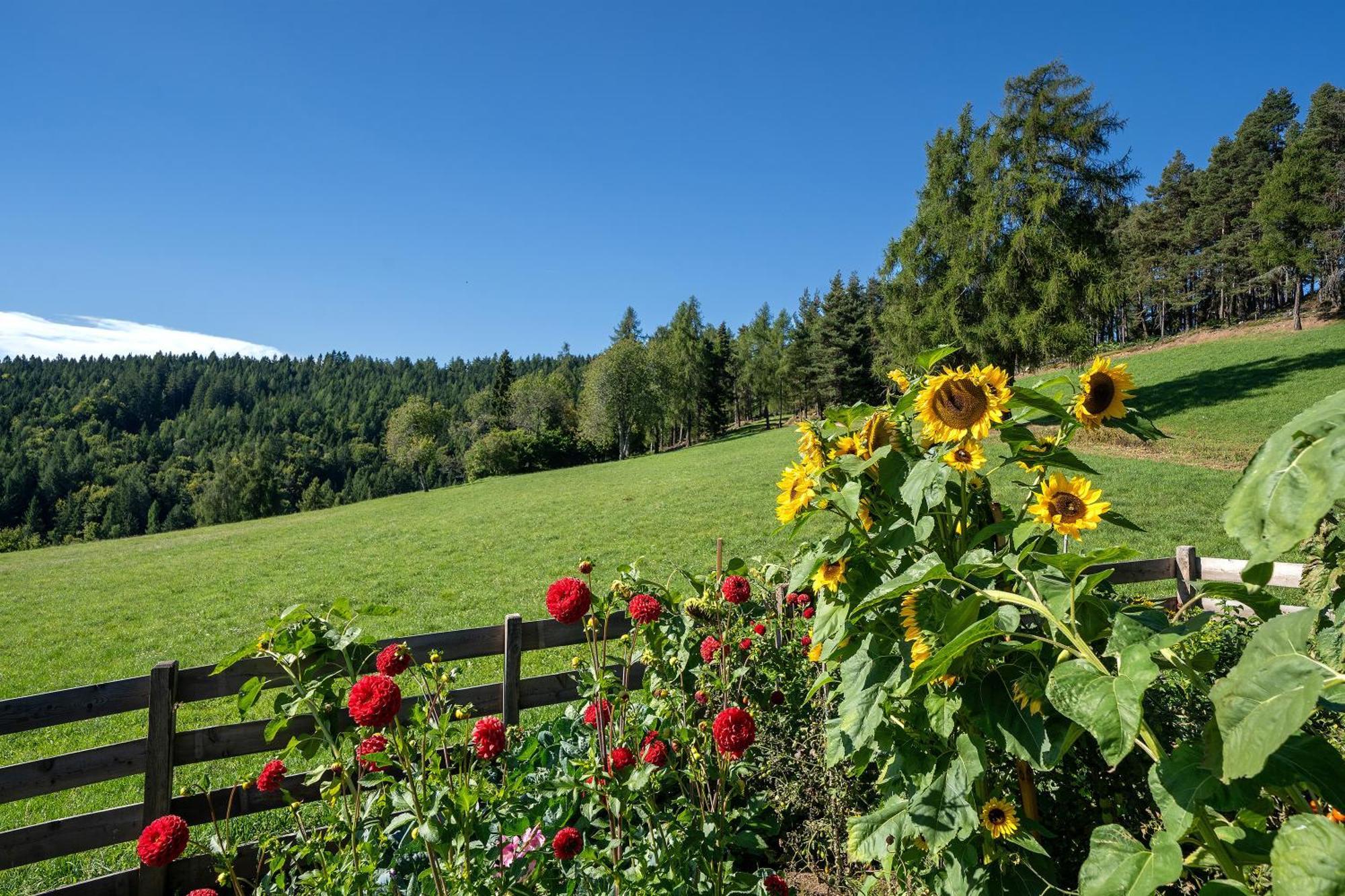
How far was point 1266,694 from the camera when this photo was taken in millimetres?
597

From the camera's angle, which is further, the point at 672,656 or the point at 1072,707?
the point at 672,656

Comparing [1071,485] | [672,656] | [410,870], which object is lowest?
[410,870]

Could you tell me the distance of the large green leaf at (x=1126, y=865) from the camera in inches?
31.9

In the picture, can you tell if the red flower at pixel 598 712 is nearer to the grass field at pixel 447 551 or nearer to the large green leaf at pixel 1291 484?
the large green leaf at pixel 1291 484

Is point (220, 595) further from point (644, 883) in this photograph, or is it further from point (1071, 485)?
point (1071, 485)

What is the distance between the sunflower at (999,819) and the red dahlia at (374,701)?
1.51 metres

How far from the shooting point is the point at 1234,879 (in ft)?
2.79

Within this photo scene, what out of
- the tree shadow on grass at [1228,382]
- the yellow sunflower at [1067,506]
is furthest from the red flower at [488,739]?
the tree shadow on grass at [1228,382]

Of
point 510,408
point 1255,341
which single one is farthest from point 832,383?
point 510,408

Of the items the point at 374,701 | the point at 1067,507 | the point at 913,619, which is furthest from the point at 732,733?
the point at 1067,507

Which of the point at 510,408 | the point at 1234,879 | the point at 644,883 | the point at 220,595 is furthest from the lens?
the point at 510,408

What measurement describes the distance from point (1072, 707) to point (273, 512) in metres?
75.3

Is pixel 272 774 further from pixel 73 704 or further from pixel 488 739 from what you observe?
pixel 73 704

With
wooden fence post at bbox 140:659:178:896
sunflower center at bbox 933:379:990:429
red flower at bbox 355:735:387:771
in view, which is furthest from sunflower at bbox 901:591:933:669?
wooden fence post at bbox 140:659:178:896
